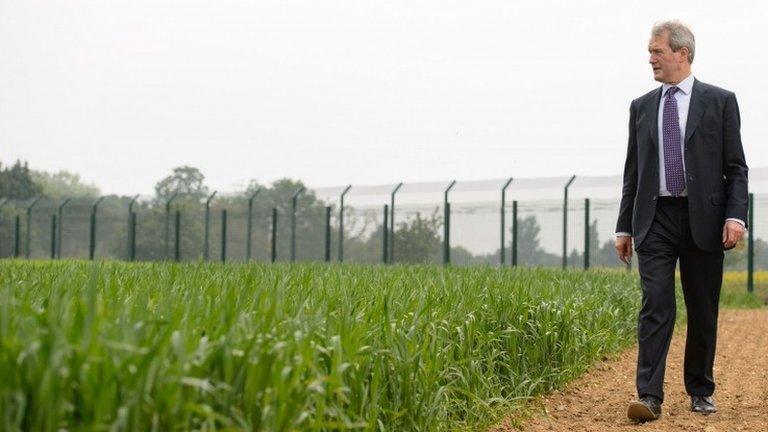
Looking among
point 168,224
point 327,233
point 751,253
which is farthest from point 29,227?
point 751,253

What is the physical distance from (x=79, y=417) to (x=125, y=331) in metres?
0.23

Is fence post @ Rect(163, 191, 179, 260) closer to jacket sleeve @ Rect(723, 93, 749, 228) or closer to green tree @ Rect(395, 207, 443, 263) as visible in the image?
green tree @ Rect(395, 207, 443, 263)

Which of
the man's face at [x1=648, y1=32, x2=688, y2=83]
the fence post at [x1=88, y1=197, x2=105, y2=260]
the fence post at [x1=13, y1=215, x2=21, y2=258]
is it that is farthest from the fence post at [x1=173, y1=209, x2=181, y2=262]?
the man's face at [x1=648, y1=32, x2=688, y2=83]

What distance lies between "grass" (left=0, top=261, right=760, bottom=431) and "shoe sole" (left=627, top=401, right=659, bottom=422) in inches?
21.9

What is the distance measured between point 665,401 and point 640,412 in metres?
0.90

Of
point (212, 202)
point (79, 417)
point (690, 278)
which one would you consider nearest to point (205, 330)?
point (79, 417)

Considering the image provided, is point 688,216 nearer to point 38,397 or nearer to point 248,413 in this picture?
point 248,413

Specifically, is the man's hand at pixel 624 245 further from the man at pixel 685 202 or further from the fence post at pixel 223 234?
the fence post at pixel 223 234

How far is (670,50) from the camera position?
4852 millimetres

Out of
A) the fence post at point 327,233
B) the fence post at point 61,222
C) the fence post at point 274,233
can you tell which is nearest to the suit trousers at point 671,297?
the fence post at point 327,233

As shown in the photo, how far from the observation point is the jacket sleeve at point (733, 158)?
4.86 metres

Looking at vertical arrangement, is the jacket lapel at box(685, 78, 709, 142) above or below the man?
above

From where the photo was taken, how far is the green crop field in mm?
2045

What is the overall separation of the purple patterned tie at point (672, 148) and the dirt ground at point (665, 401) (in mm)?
1172
